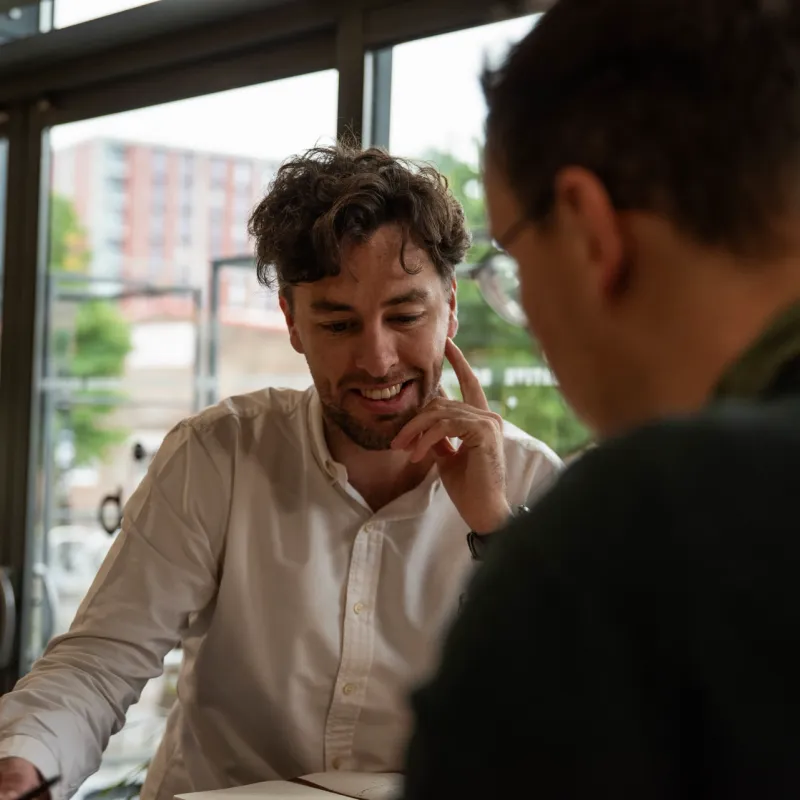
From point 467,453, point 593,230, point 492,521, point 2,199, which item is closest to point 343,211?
point 467,453

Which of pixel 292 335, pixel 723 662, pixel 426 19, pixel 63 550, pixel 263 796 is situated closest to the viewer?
pixel 723 662

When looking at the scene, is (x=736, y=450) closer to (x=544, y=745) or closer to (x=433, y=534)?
(x=544, y=745)

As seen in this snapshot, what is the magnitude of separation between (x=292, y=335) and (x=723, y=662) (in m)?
1.58

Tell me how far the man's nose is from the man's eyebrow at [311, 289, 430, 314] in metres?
0.05

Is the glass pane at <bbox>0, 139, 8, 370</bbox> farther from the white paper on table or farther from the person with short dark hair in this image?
the person with short dark hair

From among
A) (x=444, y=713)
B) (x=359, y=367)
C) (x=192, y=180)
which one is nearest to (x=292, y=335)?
(x=359, y=367)

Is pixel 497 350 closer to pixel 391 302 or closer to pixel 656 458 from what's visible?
pixel 391 302

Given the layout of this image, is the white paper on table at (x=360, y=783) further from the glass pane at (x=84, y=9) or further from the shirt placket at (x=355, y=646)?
the glass pane at (x=84, y=9)

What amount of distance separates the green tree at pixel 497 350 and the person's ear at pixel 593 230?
1.69m

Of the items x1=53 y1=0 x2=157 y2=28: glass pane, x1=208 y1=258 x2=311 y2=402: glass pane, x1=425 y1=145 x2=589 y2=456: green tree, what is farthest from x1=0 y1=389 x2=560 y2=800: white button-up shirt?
x1=53 y1=0 x2=157 y2=28: glass pane

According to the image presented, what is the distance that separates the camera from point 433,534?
6.12ft

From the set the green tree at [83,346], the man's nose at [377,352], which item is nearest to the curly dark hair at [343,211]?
the man's nose at [377,352]

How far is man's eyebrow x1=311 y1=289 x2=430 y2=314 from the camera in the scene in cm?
178

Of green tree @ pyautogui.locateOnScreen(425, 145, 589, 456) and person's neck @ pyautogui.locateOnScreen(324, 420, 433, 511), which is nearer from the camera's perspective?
person's neck @ pyautogui.locateOnScreen(324, 420, 433, 511)
